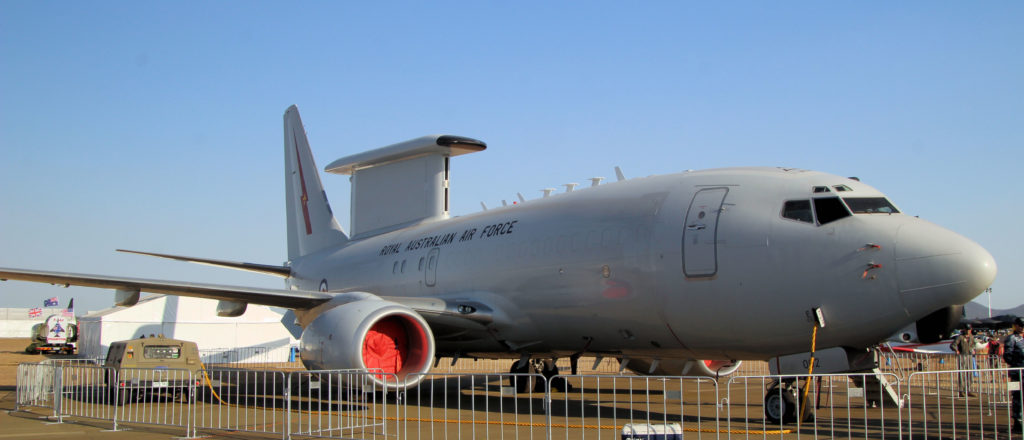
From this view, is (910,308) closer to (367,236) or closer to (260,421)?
(260,421)

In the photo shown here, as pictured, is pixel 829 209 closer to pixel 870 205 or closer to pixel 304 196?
pixel 870 205

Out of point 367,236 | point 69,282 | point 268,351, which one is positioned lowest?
point 268,351

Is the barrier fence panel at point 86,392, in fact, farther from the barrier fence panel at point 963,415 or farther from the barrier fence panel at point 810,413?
the barrier fence panel at point 963,415

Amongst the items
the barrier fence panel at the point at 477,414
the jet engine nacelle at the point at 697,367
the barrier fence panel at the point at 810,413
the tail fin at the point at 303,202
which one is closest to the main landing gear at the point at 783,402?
the barrier fence panel at the point at 810,413

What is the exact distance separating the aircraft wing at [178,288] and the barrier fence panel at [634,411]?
4507 mm

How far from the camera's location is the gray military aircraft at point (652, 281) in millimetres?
9453

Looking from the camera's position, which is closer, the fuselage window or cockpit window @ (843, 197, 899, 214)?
cockpit window @ (843, 197, 899, 214)

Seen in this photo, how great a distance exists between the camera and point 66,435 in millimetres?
9711

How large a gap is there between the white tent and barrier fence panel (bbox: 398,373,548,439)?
17393 mm

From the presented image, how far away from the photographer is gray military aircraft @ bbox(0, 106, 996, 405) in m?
9.45

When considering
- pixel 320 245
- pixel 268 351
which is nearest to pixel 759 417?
pixel 320 245

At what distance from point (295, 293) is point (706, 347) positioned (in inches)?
273

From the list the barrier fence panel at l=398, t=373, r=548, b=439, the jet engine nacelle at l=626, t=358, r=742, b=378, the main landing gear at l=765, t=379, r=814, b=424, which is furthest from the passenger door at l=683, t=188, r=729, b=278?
the jet engine nacelle at l=626, t=358, r=742, b=378

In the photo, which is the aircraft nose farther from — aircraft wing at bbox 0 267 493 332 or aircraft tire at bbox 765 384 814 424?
aircraft wing at bbox 0 267 493 332
